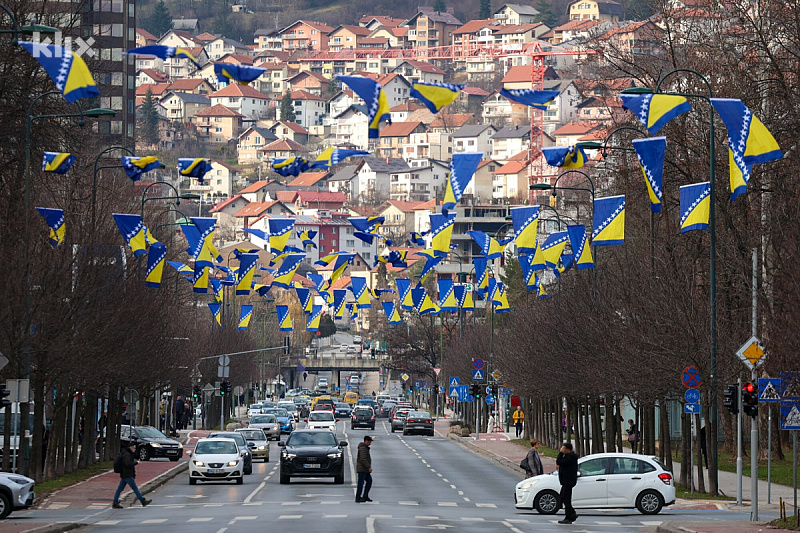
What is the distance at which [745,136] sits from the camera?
95.3 ft

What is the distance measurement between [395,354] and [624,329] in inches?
3322

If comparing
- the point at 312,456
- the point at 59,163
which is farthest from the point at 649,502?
the point at 59,163

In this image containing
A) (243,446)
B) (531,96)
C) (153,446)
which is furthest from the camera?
(153,446)

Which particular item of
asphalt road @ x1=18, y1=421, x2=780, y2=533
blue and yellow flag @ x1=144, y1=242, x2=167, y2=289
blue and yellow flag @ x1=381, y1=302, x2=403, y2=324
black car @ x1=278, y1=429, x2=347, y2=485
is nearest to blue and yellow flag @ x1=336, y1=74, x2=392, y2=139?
asphalt road @ x1=18, y1=421, x2=780, y2=533

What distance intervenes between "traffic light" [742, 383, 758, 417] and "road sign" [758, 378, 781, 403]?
0.26 m

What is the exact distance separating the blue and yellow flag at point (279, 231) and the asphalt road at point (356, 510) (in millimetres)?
7046

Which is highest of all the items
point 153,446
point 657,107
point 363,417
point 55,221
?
point 657,107

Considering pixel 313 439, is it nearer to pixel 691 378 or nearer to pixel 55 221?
pixel 55 221

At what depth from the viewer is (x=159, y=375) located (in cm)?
5369

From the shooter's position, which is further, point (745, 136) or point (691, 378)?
point (691, 378)

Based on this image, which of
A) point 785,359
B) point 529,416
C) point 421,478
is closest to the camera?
point 785,359

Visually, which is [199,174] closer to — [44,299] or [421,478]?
[44,299]

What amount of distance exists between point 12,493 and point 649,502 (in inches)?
535

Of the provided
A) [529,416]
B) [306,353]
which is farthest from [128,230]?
[306,353]
